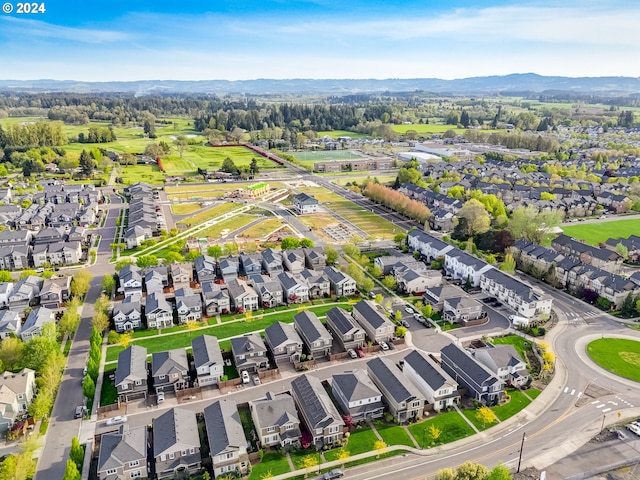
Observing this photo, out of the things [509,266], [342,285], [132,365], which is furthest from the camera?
[509,266]

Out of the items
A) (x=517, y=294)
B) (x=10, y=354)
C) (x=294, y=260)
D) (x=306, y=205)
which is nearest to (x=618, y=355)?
(x=517, y=294)

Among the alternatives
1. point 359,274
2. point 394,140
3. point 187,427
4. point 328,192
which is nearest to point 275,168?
point 328,192

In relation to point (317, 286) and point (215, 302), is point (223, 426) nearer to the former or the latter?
point (215, 302)

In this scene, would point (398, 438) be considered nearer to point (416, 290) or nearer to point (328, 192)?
point (416, 290)

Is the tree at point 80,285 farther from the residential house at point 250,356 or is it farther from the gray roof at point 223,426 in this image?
the gray roof at point 223,426

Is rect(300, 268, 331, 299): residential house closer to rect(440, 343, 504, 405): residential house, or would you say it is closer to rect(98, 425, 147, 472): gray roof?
rect(440, 343, 504, 405): residential house
